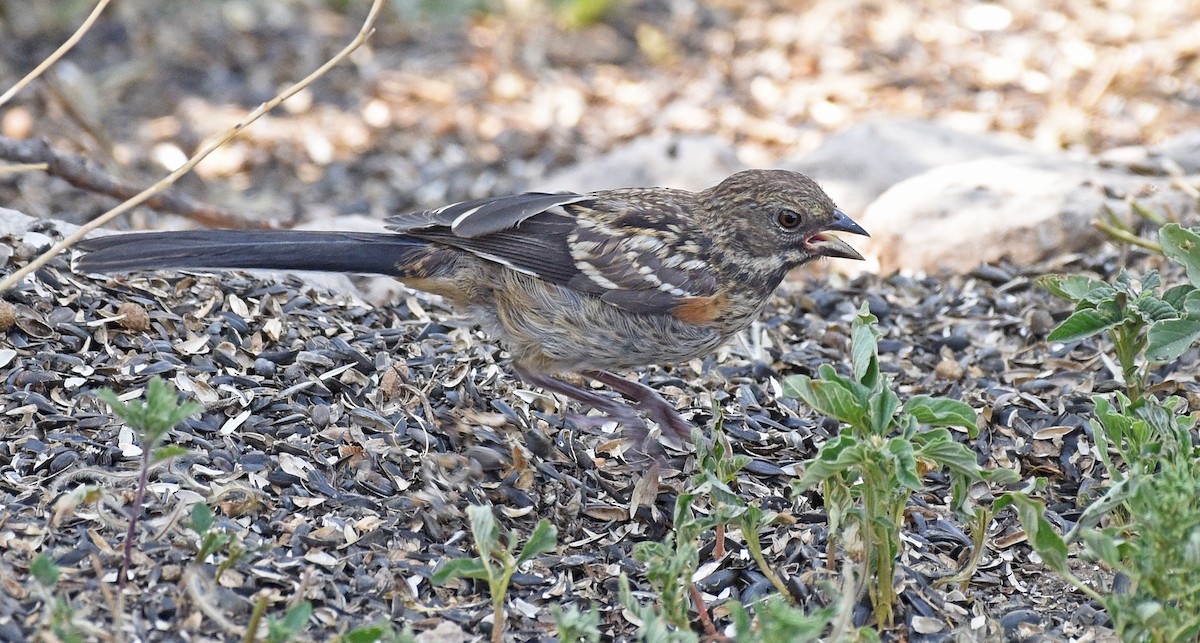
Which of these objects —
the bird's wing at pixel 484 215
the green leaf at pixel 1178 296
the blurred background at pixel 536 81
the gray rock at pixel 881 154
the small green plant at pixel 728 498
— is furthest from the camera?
the blurred background at pixel 536 81

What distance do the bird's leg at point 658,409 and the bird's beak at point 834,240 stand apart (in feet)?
2.38

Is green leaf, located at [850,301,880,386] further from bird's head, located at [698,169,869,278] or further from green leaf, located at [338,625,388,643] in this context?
green leaf, located at [338,625,388,643]

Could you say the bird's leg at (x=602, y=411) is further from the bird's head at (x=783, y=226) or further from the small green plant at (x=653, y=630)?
the small green plant at (x=653, y=630)

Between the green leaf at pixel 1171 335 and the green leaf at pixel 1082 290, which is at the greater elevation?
the green leaf at pixel 1082 290

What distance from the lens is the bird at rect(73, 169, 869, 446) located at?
4.06 meters

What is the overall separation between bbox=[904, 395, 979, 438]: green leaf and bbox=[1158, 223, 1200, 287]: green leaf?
2.97ft

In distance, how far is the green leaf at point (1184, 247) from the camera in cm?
347

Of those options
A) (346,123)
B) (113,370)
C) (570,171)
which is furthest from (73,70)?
(113,370)

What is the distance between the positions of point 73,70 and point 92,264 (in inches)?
199

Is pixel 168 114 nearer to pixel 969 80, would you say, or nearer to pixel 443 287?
pixel 443 287

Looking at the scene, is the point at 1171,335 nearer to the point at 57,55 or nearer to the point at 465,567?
the point at 465,567

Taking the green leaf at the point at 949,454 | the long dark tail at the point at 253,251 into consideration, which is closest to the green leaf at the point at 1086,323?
the green leaf at the point at 949,454

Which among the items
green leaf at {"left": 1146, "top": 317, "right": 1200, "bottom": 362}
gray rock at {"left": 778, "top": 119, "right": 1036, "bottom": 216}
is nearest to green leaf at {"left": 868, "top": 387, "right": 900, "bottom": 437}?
green leaf at {"left": 1146, "top": 317, "right": 1200, "bottom": 362}

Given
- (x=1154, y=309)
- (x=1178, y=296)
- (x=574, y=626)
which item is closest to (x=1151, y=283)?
(x=1178, y=296)
